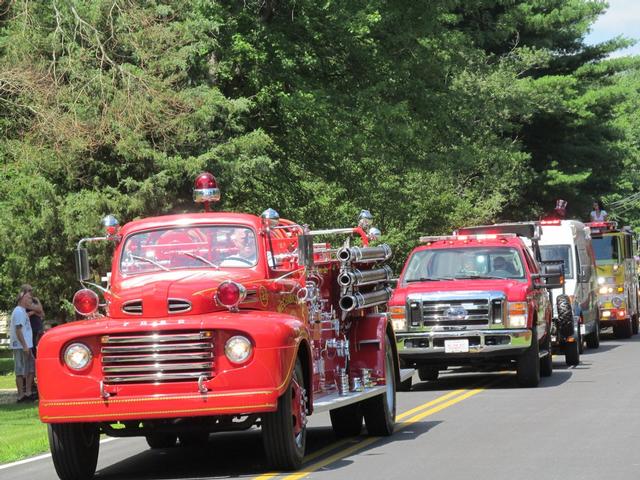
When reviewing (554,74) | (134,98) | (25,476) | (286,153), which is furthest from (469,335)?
(554,74)

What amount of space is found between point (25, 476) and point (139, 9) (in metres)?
11.4

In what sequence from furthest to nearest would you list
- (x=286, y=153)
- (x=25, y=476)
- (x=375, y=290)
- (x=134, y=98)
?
(x=286, y=153) < (x=134, y=98) < (x=375, y=290) < (x=25, y=476)

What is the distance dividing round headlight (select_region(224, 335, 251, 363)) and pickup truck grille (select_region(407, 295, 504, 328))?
9.18m

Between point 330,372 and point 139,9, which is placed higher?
point 139,9

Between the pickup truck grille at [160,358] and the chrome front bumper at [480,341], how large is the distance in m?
9.11

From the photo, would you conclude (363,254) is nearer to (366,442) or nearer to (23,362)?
(366,442)

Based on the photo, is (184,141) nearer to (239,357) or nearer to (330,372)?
(330,372)

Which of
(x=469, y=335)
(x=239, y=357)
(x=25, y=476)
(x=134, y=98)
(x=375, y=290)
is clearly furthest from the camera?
(x=134, y=98)

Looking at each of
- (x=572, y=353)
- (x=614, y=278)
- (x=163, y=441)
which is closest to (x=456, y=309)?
(x=572, y=353)

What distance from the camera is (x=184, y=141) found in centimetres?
2430

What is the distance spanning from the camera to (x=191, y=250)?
12.1 metres

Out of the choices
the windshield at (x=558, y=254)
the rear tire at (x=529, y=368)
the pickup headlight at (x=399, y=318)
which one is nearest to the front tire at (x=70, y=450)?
the pickup headlight at (x=399, y=318)

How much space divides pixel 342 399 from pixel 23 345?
9.66 metres

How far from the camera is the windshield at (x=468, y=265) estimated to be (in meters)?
20.4
